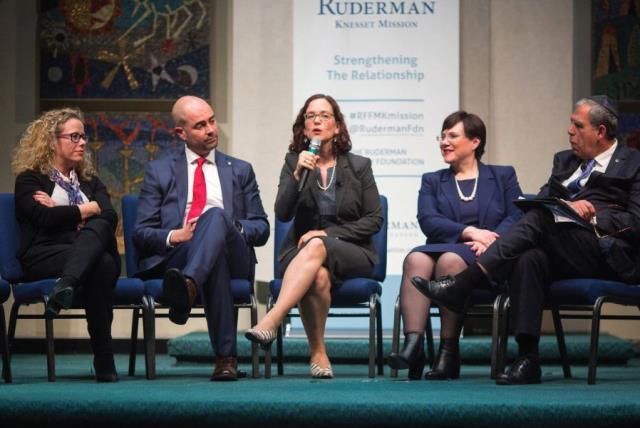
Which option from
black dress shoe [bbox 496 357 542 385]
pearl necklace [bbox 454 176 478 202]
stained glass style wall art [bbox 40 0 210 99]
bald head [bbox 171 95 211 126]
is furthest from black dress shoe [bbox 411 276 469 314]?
stained glass style wall art [bbox 40 0 210 99]

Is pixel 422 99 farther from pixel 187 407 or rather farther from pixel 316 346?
pixel 187 407

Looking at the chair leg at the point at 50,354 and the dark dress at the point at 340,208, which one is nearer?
the chair leg at the point at 50,354

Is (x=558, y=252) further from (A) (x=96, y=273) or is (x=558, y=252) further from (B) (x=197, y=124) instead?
(A) (x=96, y=273)

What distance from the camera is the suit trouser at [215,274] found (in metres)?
4.46

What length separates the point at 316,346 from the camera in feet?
15.5

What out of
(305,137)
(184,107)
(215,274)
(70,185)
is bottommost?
(215,274)

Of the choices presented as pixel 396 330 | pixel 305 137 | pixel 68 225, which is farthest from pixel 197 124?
pixel 396 330

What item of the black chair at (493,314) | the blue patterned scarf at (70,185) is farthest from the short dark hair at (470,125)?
the blue patterned scarf at (70,185)

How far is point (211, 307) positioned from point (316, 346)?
522 millimetres

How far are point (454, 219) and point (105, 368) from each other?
1.75m

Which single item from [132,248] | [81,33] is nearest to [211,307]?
[132,248]

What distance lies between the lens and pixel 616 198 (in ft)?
15.4

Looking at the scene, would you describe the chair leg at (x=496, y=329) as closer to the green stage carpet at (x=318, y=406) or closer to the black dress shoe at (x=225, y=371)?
the green stage carpet at (x=318, y=406)

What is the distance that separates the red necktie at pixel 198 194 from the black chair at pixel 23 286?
421 mm
